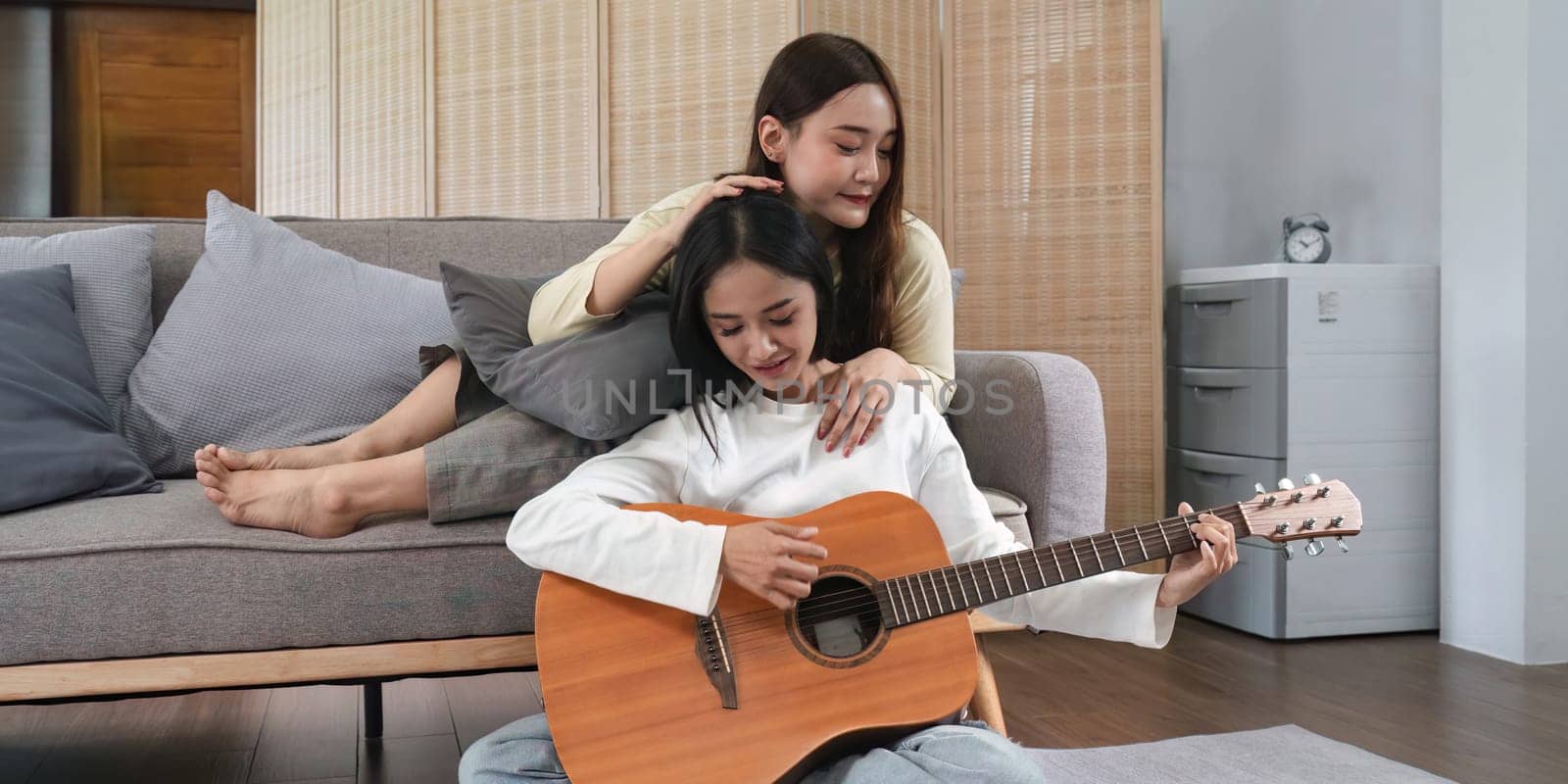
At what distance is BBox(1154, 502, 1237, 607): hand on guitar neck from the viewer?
1.14 m

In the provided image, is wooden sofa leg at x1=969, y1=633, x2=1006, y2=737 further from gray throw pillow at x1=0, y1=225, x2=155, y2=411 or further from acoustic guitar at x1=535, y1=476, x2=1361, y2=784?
gray throw pillow at x1=0, y1=225, x2=155, y2=411

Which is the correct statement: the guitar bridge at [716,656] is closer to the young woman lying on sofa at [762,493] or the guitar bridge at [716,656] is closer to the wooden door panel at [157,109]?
the young woman lying on sofa at [762,493]

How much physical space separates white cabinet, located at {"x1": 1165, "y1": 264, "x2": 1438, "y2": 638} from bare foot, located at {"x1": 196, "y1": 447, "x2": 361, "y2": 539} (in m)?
1.97

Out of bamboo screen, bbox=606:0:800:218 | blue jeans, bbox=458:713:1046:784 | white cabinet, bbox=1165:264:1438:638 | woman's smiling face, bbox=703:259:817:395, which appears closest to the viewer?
blue jeans, bbox=458:713:1046:784

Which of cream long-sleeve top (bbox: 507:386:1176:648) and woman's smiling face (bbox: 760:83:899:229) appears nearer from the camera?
cream long-sleeve top (bbox: 507:386:1176:648)

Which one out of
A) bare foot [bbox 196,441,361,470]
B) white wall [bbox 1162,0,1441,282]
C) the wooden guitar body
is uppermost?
white wall [bbox 1162,0,1441,282]

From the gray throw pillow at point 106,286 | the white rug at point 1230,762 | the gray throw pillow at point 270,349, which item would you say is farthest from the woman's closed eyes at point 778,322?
the gray throw pillow at point 106,286

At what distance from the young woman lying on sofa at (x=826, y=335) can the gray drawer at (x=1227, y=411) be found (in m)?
1.39

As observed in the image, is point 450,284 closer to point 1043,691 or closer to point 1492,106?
point 1043,691

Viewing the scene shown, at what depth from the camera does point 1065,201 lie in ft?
10.4

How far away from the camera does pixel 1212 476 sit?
294 cm

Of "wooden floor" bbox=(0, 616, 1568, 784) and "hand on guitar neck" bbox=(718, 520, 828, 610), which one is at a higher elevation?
"hand on guitar neck" bbox=(718, 520, 828, 610)

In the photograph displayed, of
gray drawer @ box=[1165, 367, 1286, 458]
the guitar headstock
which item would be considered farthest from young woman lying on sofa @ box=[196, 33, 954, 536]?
gray drawer @ box=[1165, 367, 1286, 458]

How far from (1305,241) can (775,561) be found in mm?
2206
